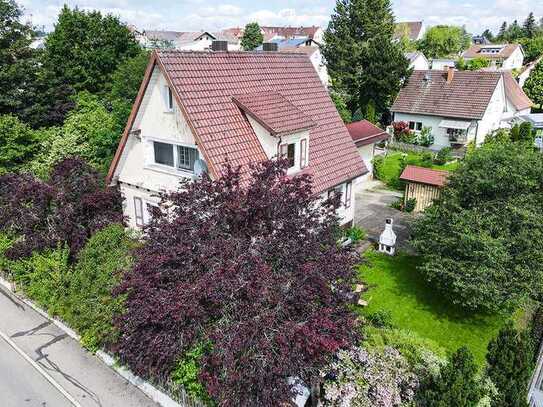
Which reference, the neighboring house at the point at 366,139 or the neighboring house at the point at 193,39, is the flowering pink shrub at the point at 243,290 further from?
the neighboring house at the point at 193,39

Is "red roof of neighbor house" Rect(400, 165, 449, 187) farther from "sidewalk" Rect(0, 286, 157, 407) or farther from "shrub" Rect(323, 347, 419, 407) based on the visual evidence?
"sidewalk" Rect(0, 286, 157, 407)

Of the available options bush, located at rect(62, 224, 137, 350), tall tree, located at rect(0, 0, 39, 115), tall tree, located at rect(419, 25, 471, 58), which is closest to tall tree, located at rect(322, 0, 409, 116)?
tall tree, located at rect(0, 0, 39, 115)

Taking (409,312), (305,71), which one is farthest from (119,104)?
(409,312)

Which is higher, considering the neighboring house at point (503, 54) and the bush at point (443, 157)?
the neighboring house at point (503, 54)

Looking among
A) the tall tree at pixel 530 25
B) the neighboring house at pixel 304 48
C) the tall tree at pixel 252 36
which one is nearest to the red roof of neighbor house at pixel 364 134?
the neighboring house at pixel 304 48

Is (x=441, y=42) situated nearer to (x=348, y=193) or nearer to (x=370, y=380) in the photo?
(x=348, y=193)

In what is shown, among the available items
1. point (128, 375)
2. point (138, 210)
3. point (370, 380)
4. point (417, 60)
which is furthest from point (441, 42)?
point (128, 375)
